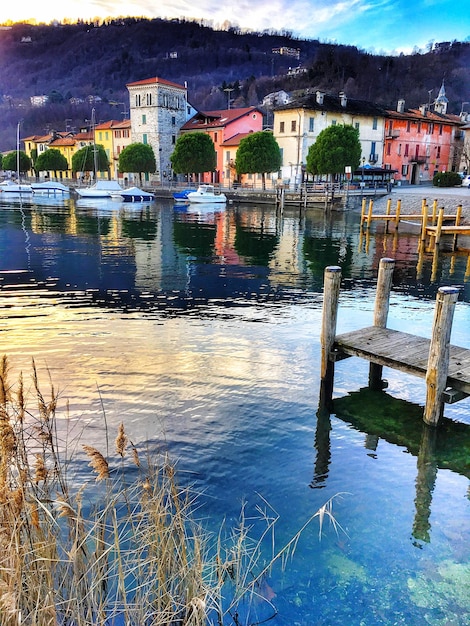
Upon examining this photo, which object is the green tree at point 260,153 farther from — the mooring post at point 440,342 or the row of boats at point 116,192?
the mooring post at point 440,342

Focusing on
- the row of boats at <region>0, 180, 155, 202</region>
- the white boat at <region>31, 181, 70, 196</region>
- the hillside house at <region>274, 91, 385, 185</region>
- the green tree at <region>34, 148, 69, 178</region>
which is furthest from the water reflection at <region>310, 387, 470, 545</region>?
the green tree at <region>34, 148, 69, 178</region>

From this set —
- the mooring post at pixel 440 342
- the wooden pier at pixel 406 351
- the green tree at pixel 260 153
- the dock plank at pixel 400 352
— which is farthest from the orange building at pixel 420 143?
the mooring post at pixel 440 342

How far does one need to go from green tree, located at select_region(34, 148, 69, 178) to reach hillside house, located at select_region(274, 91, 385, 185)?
147ft

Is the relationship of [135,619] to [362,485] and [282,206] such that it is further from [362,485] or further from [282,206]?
[282,206]

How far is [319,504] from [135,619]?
316 cm

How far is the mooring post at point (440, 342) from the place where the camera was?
7508 mm

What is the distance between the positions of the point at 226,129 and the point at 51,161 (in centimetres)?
3486

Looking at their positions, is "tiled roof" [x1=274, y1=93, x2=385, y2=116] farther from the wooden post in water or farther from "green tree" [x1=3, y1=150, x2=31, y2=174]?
"green tree" [x1=3, y1=150, x2=31, y2=174]

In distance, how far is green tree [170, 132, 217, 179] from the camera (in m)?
67.9

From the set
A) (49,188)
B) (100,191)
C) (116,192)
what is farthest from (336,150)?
(49,188)

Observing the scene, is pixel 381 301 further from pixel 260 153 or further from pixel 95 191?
pixel 95 191

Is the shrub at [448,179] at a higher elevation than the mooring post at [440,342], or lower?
higher

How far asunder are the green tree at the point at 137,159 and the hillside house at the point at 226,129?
837 centimetres

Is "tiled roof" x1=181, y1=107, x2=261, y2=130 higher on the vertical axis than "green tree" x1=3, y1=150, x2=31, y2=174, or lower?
higher
